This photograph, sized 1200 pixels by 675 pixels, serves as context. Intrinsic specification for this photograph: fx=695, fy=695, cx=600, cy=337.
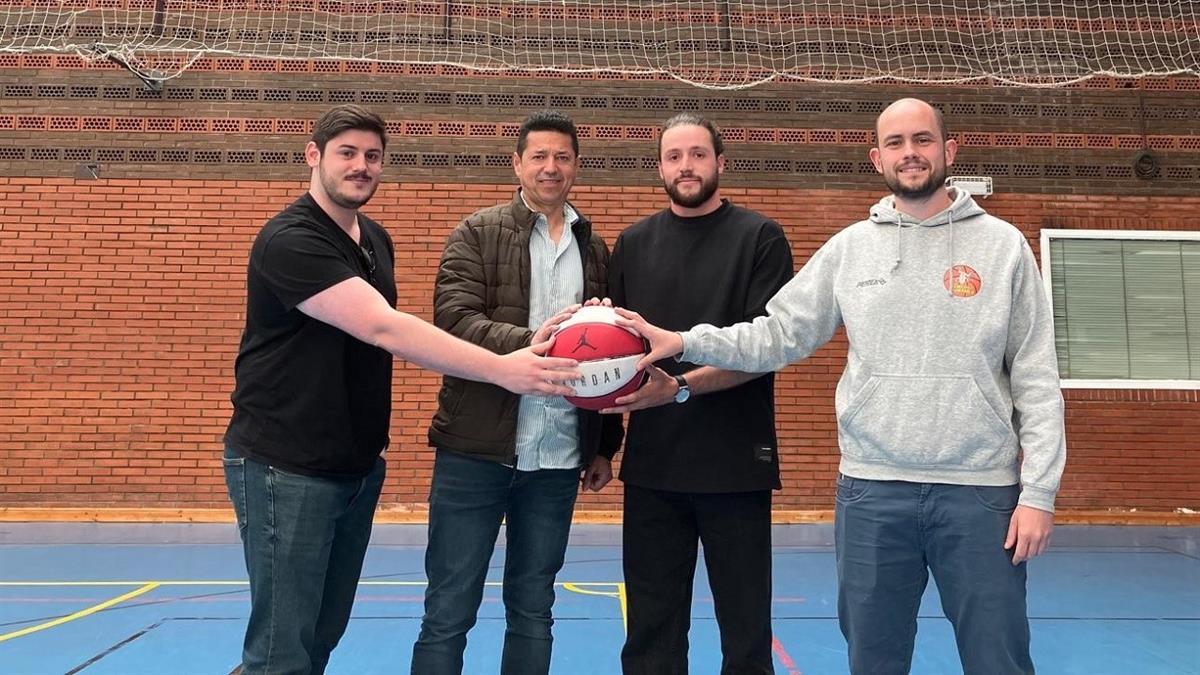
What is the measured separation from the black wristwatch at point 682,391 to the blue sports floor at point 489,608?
199 cm

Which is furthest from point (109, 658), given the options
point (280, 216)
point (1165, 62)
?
point (1165, 62)

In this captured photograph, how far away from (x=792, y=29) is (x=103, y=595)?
8659mm

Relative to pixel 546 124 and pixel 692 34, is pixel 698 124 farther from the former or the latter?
pixel 692 34

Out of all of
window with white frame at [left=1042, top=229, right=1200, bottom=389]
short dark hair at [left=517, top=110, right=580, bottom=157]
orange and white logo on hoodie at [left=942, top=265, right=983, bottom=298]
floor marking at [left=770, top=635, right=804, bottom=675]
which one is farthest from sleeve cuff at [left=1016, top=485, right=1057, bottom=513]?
window with white frame at [left=1042, top=229, right=1200, bottom=389]

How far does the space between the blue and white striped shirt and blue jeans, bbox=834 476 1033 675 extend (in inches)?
40.3

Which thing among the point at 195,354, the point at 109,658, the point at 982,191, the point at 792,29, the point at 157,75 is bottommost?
the point at 109,658

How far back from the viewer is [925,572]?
2.25m

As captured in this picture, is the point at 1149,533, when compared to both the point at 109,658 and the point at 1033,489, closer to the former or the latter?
the point at 1033,489

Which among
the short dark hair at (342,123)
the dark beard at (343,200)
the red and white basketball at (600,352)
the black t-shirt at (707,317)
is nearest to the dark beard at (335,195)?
the dark beard at (343,200)

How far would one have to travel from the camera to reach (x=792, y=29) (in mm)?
8234

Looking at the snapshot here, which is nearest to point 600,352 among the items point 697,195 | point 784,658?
point 697,195

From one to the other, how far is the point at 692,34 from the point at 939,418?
7147 millimetres

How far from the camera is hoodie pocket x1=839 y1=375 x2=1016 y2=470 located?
2096mm

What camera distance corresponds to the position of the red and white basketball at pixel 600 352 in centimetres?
233
